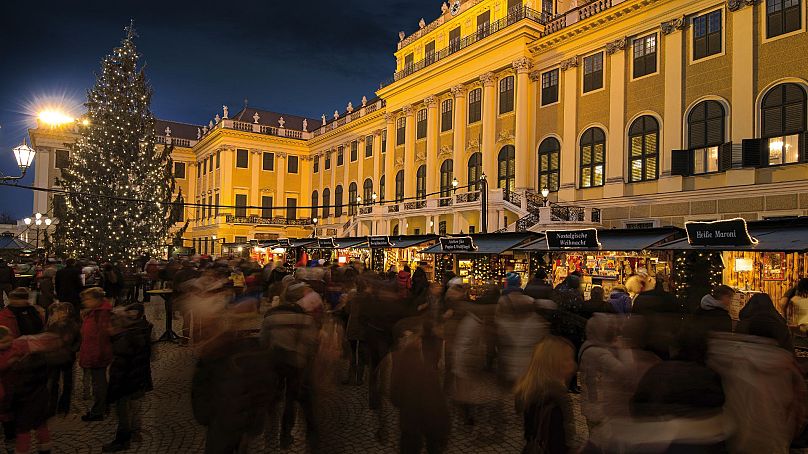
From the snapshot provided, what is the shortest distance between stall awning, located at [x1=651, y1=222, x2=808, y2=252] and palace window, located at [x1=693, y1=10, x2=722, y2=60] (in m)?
12.8

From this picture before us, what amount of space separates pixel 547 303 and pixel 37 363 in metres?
6.70

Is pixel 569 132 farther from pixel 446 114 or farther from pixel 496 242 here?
pixel 496 242

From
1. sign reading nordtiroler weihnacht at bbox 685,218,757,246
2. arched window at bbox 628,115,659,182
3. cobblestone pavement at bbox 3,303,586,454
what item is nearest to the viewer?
cobblestone pavement at bbox 3,303,586,454

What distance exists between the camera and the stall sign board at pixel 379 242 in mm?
23433

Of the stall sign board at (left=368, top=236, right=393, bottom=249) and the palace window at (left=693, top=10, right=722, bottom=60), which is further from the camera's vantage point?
the stall sign board at (left=368, top=236, right=393, bottom=249)

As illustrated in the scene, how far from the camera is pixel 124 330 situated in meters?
5.95

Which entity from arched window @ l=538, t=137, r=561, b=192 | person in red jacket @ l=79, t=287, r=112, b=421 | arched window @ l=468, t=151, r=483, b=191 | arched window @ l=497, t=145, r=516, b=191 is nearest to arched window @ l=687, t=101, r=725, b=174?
arched window @ l=538, t=137, r=561, b=192

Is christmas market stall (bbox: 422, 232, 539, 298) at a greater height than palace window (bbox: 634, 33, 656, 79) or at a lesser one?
lesser

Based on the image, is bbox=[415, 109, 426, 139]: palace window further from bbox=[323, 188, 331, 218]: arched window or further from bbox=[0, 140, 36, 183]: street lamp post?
bbox=[0, 140, 36, 183]: street lamp post

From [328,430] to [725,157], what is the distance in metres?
21.3

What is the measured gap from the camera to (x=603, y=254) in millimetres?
17766

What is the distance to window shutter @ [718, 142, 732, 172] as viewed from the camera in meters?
21.4

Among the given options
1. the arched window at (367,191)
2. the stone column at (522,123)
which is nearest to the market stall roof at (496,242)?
the stone column at (522,123)

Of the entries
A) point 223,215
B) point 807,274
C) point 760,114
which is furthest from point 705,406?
point 223,215
